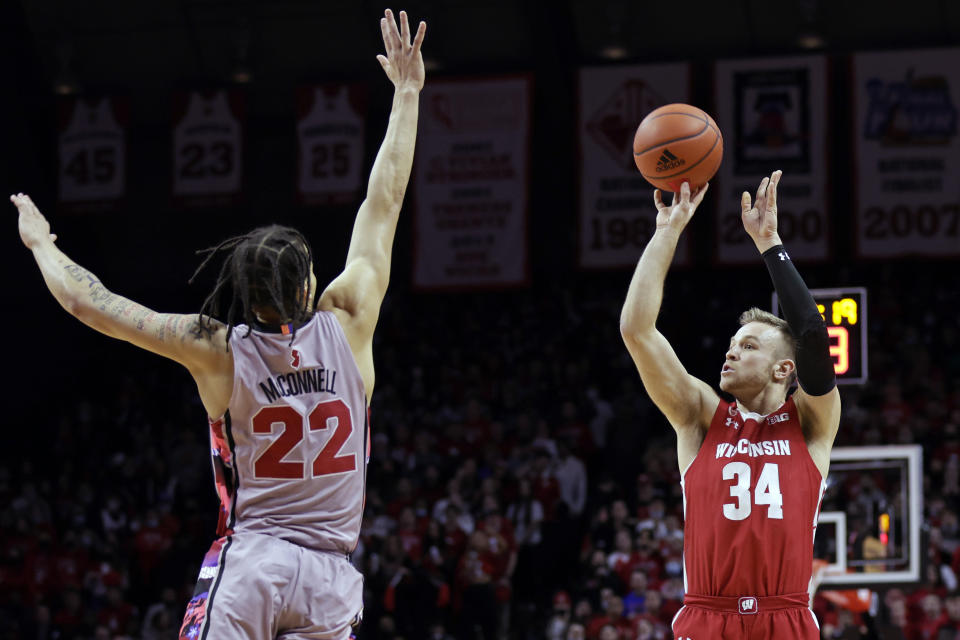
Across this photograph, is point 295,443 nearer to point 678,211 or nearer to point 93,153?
point 678,211

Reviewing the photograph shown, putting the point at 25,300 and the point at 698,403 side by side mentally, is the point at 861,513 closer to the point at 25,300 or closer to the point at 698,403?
the point at 698,403

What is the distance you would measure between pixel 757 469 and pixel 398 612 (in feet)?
34.1

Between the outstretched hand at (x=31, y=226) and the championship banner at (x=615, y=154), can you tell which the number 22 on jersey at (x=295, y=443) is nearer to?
the outstretched hand at (x=31, y=226)

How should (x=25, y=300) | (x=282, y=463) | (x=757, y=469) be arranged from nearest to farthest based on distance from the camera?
(x=282, y=463) < (x=757, y=469) < (x=25, y=300)

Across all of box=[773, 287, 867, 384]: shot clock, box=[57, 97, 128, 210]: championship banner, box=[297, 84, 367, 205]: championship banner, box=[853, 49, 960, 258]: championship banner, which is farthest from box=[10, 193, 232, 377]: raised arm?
box=[57, 97, 128, 210]: championship banner

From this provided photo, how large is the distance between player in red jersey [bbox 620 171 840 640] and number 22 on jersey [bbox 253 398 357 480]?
61.5 inches

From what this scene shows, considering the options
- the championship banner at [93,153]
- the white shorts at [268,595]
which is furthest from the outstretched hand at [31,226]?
the championship banner at [93,153]

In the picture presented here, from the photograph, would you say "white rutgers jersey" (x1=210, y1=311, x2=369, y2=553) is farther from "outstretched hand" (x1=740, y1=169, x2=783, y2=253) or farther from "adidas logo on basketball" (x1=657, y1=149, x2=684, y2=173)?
"adidas logo on basketball" (x1=657, y1=149, x2=684, y2=173)

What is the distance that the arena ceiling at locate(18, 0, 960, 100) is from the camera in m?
20.8

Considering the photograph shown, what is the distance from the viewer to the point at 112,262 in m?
24.9

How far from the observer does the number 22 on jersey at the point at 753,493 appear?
500 cm

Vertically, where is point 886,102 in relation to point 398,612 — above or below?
above

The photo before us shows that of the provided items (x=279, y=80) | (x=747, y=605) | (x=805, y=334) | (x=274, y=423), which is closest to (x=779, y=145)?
(x=279, y=80)

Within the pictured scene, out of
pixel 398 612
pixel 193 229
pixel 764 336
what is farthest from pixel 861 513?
pixel 193 229
